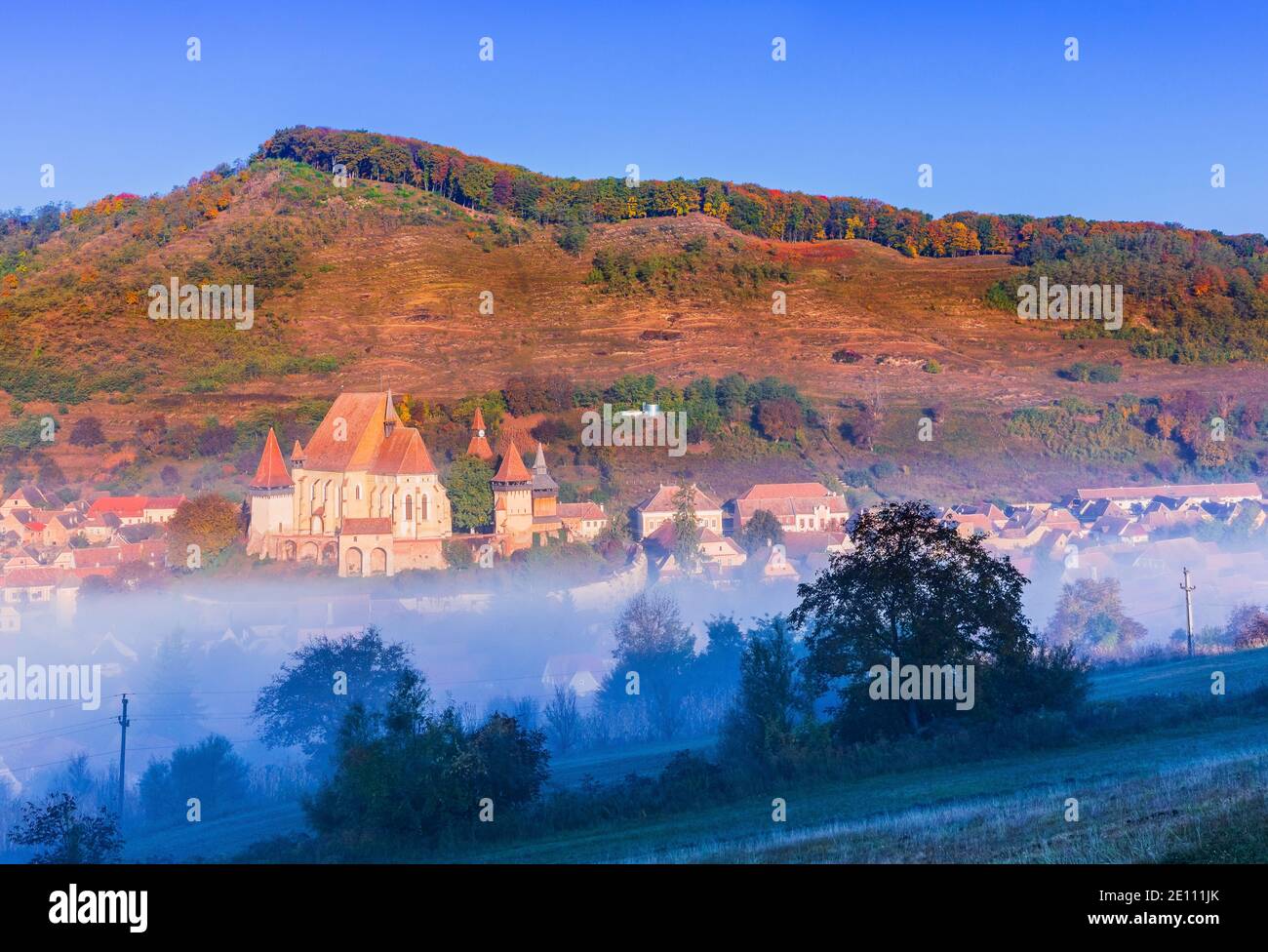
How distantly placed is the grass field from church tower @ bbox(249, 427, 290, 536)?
139ft

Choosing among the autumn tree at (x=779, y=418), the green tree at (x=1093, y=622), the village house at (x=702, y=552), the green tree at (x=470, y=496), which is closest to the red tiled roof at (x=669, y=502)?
the village house at (x=702, y=552)

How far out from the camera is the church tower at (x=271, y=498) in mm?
62406

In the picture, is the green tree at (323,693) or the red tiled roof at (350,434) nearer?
the green tree at (323,693)

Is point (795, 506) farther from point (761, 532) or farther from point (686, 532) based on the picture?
point (686, 532)

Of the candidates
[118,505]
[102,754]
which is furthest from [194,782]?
[118,505]

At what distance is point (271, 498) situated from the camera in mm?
63125

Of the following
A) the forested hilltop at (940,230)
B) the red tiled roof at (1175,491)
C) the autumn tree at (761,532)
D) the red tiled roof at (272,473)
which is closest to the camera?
the autumn tree at (761,532)

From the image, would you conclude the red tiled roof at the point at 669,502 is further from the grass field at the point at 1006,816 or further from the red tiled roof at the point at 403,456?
the grass field at the point at 1006,816

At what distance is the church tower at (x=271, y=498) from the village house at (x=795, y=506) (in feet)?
79.2

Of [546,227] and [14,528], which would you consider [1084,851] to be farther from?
[546,227]

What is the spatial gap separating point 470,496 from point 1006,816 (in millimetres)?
51237

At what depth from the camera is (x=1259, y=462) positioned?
75.0 m

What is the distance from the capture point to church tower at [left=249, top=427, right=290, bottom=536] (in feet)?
205
